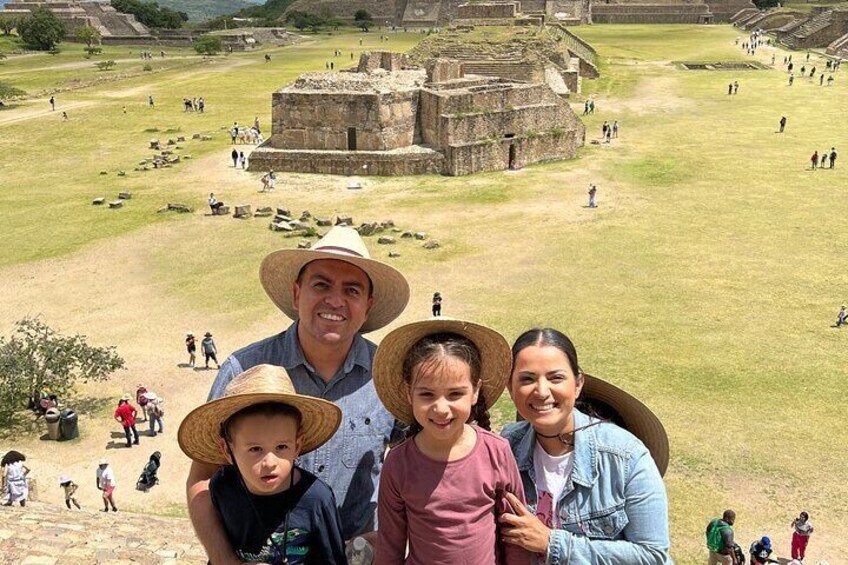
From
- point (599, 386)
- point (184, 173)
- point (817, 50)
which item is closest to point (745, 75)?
point (817, 50)

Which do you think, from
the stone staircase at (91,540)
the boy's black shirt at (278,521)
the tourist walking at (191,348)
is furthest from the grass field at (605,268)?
the boy's black shirt at (278,521)

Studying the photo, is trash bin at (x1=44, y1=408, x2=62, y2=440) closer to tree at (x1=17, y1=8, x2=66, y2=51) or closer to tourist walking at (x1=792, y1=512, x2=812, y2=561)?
tourist walking at (x1=792, y1=512, x2=812, y2=561)

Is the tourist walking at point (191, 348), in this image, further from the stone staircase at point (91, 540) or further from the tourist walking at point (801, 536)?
the tourist walking at point (801, 536)

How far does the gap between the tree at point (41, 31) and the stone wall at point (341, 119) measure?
48.9 metres

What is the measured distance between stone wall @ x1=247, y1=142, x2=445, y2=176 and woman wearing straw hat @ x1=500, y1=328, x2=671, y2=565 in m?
23.0

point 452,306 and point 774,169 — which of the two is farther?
point 774,169

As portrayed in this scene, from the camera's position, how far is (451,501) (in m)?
2.80

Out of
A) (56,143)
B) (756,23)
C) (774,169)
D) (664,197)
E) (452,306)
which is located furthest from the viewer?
(756,23)

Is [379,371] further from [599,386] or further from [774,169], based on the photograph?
[774,169]

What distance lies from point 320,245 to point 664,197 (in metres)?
20.6

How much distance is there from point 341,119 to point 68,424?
17.1m

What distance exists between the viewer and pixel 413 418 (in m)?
3.18

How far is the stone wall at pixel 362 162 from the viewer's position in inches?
1001

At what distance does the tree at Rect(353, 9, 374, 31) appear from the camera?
82319 millimetres
